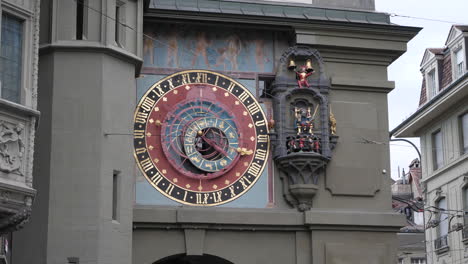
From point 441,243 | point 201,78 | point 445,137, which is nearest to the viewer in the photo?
point 201,78

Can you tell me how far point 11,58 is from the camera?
16688 millimetres

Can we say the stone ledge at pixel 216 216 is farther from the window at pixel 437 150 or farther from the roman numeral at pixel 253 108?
the window at pixel 437 150

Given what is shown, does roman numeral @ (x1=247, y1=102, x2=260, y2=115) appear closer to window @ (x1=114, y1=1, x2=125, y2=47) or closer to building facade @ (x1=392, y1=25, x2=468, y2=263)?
window @ (x1=114, y1=1, x2=125, y2=47)

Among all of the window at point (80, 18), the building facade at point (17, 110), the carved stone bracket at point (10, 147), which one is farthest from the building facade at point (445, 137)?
the carved stone bracket at point (10, 147)

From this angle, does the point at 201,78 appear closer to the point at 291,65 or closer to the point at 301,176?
the point at 291,65

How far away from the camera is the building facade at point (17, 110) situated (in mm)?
16000

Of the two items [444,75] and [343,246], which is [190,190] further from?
[444,75]

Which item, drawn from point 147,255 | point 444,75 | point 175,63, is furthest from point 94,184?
point 444,75

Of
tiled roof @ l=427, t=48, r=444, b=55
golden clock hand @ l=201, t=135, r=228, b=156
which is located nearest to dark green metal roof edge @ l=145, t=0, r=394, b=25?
golden clock hand @ l=201, t=135, r=228, b=156

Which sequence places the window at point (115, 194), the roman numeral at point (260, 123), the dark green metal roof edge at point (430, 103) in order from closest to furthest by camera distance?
the window at point (115, 194), the roman numeral at point (260, 123), the dark green metal roof edge at point (430, 103)

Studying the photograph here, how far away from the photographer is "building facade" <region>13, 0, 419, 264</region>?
20.9m

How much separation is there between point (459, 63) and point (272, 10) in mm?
15250

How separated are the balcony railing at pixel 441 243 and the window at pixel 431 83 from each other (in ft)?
16.7

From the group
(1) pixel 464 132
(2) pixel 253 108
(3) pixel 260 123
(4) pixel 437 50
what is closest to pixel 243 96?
(2) pixel 253 108
